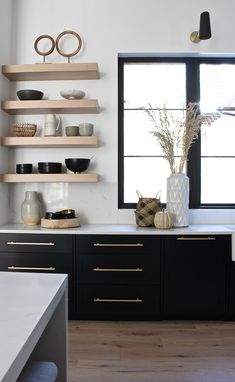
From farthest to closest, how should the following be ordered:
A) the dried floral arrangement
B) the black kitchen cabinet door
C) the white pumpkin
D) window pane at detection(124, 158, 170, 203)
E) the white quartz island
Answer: window pane at detection(124, 158, 170, 203)
the dried floral arrangement
the white pumpkin
the black kitchen cabinet door
the white quartz island

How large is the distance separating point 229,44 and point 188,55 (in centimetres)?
40

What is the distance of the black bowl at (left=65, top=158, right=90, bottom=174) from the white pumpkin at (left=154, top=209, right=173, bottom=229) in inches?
31.7

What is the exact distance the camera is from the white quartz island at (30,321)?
0.66 meters

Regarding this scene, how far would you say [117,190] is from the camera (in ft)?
9.87

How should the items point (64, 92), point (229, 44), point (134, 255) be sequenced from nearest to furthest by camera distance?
point (134, 255) → point (64, 92) → point (229, 44)

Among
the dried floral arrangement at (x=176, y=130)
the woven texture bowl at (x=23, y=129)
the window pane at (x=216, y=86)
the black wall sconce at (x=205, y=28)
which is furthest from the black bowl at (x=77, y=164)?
the black wall sconce at (x=205, y=28)

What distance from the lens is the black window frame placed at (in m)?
3.06

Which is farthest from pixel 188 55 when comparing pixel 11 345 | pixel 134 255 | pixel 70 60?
pixel 11 345

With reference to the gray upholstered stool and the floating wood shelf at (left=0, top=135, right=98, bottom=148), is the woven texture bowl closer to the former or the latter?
the floating wood shelf at (left=0, top=135, right=98, bottom=148)

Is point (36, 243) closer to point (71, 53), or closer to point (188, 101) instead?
point (71, 53)

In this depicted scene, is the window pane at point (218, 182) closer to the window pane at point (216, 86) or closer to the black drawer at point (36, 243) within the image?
the window pane at point (216, 86)

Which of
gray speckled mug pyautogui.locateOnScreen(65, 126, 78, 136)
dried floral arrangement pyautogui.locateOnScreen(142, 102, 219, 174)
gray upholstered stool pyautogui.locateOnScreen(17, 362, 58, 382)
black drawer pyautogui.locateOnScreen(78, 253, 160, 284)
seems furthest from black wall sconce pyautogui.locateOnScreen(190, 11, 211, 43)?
gray upholstered stool pyautogui.locateOnScreen(17, 362, 58, 382)

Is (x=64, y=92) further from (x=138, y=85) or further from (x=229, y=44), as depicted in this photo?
(x=229, y=44)

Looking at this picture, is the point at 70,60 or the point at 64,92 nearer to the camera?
the point at 64,92
